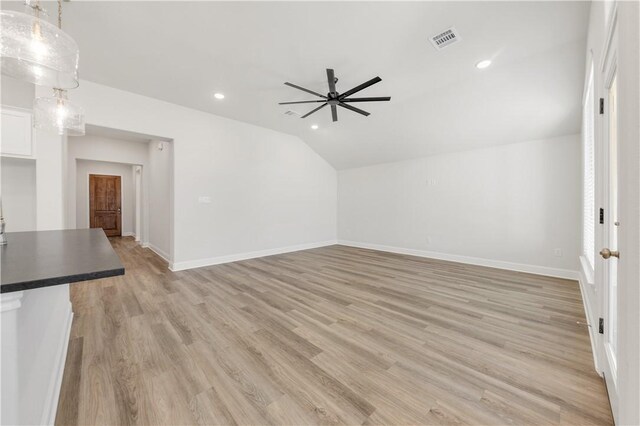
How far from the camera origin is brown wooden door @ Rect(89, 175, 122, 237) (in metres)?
7.66

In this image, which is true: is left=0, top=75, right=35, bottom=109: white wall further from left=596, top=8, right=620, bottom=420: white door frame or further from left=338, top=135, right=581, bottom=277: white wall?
left=338, top=135, right=581, bottom=277: white wall

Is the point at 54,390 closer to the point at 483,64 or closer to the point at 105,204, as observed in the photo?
the point at 483,64

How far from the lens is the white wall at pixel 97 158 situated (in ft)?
17.6

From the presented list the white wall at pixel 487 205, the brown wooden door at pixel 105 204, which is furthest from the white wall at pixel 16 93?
the white wall at pixel 487 205

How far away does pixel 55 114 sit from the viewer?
2.19 meters

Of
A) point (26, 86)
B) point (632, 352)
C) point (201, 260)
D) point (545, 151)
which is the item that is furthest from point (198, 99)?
point (545, 151)

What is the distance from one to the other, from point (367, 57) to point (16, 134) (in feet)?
14.0

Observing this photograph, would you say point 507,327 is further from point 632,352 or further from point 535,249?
point 535,249

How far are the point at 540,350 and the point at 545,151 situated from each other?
354 centimetres

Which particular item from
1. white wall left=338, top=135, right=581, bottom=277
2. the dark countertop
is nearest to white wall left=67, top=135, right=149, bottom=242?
the dark countertop

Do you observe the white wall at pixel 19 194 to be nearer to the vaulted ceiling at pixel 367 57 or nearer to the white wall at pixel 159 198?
the vaulted ceiling at pixel 367 57

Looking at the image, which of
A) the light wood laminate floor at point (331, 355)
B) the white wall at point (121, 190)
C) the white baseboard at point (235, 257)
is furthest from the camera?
the white wall at point (121, 190)

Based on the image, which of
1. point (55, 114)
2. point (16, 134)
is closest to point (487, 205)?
point (55, 114)

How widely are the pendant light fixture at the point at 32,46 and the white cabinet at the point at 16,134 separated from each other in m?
2.11
